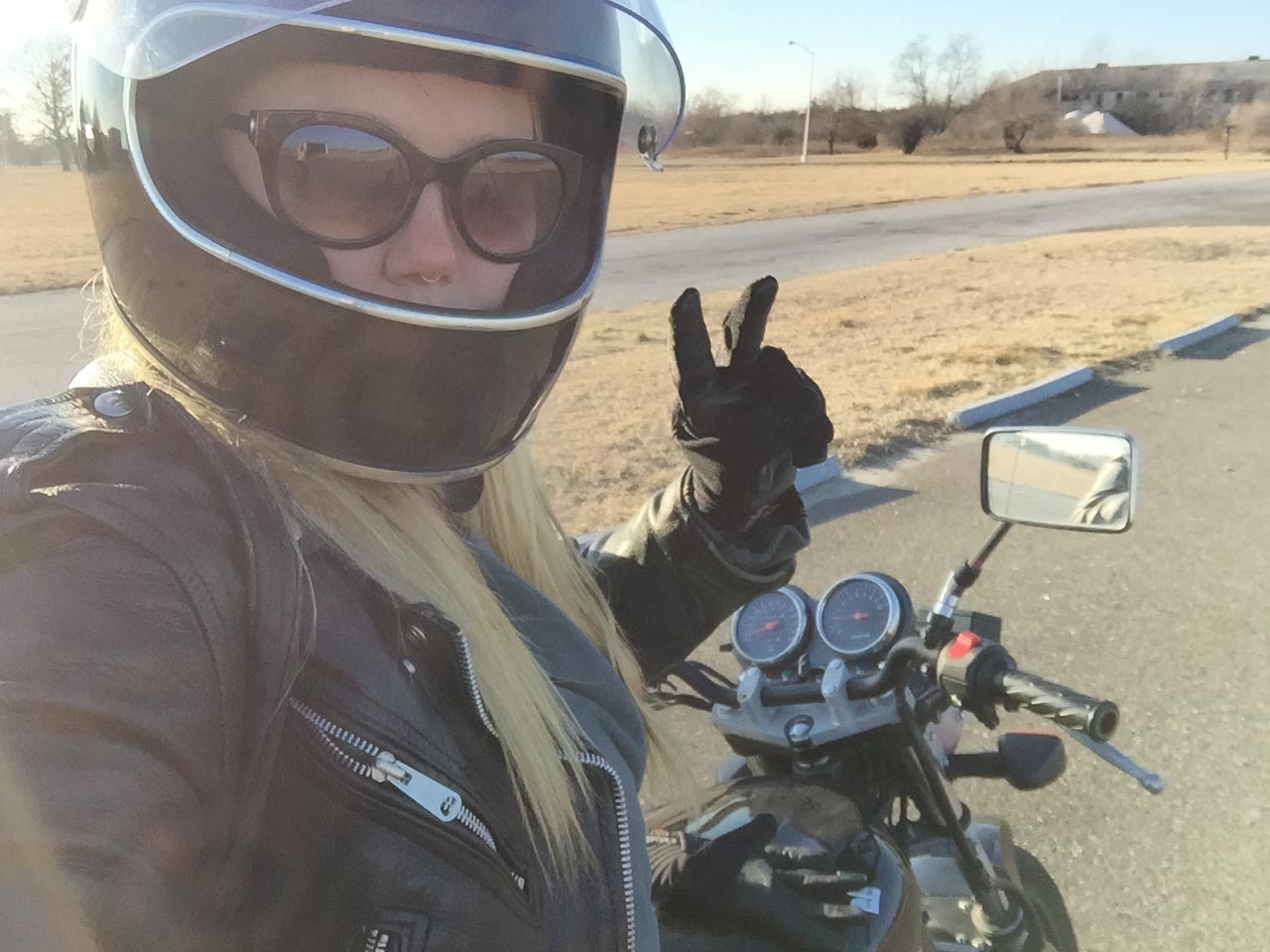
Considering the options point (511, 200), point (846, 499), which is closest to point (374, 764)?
point (511, 200)

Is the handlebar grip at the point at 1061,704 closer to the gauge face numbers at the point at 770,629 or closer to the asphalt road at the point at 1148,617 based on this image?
the gauge face numbers at the point at 770,629

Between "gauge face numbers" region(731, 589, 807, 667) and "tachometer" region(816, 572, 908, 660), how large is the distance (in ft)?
0.14

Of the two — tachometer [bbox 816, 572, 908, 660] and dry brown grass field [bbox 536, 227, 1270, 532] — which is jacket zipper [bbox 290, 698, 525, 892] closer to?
tachometer [bbox 816, 572, 908, 660]

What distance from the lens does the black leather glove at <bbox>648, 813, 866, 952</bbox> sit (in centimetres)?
125

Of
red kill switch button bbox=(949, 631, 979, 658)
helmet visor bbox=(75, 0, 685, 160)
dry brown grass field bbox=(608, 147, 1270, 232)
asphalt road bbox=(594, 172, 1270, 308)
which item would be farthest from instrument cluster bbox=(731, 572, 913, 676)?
dry brown grass field bbox=(608, 147, 1270, 232)

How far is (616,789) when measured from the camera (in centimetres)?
113

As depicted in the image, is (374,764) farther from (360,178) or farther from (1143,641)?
(1143,641)

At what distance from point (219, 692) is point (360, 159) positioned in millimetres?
583

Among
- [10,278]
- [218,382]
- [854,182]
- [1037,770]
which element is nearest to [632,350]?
[1037,770]

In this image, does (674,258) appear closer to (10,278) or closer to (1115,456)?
(10,278)

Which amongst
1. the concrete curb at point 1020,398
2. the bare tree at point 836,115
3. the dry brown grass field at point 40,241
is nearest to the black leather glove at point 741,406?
the concrete curb at point 1020,398

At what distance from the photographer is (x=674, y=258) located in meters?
15.5

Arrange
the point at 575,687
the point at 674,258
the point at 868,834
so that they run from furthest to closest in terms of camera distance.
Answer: the point at 674,258 → the point at 868,834 → the point at 575,687

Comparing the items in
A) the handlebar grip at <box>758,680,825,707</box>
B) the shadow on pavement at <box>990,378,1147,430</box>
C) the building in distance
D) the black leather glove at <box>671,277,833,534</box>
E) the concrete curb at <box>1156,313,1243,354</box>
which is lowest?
the shadow on pavement at <box>990,378,1147,430</box>
